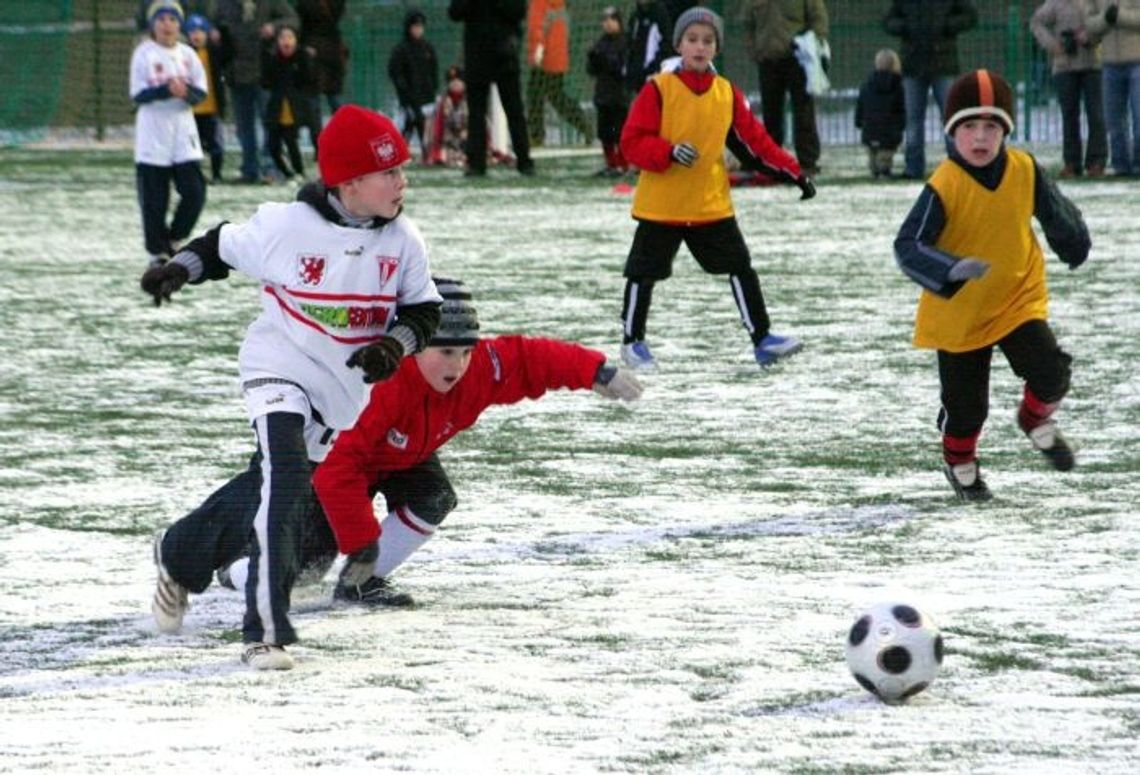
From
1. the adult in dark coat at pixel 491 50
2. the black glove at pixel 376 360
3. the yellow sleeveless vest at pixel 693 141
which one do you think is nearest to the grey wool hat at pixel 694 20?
the yellow sleeveless vest at pixel 693 141

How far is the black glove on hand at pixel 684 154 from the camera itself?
11422 mm

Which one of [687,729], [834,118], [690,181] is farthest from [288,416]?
[834,118]

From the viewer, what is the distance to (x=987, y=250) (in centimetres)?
833

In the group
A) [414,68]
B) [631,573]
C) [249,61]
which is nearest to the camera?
[631,573]

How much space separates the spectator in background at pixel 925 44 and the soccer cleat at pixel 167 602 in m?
15.7

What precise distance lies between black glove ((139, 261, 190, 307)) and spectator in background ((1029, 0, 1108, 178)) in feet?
51.2

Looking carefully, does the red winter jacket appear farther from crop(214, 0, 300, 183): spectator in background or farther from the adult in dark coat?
crop(214, 0, 300, 183): spectator in background

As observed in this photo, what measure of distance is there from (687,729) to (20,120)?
90.4 ft

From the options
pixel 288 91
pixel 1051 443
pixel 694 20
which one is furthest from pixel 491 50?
pixel 1051 443

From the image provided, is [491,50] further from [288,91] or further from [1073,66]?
[1073,66]

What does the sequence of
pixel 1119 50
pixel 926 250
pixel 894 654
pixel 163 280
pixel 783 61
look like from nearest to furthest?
pixel 894 654 < pixel 163 280 < pixel 926 250 < pixel 1119 50 < pixel 783 61

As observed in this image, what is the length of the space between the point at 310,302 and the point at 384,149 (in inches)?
16.9

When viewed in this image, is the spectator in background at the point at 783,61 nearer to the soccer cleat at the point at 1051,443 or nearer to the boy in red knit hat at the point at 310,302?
the soccer cleat at the point at 1051,443

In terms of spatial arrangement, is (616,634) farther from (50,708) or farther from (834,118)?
(834,118)
